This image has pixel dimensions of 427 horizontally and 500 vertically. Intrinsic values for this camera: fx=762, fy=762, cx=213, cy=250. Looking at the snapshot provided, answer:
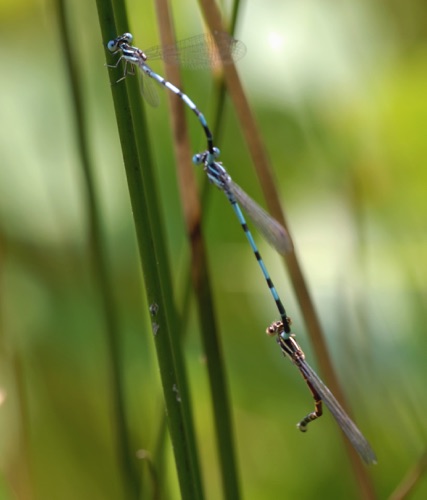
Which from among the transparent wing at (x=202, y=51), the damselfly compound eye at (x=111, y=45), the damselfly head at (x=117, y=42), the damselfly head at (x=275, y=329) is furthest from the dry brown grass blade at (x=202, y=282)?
the damselfly compound eye at (x=111, y=45)

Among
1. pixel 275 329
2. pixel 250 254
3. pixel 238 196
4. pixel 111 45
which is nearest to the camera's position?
pixel 111 45

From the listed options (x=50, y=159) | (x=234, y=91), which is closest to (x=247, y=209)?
(x=234, y=91)

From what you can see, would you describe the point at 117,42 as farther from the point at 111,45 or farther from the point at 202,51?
the point at 202,51

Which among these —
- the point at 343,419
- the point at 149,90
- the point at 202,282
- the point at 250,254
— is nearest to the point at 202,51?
the point at 149,90

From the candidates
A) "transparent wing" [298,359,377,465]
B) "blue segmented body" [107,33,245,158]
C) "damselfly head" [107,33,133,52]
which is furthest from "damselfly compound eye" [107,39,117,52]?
"transparent wing" [298,359,377,465]

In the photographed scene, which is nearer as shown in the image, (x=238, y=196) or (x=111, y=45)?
(x=111, y=45)

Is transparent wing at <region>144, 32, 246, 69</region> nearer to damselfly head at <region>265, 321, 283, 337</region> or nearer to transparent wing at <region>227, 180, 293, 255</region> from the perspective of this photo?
transparent wing at <region>227, 180, 293, 255</region>
